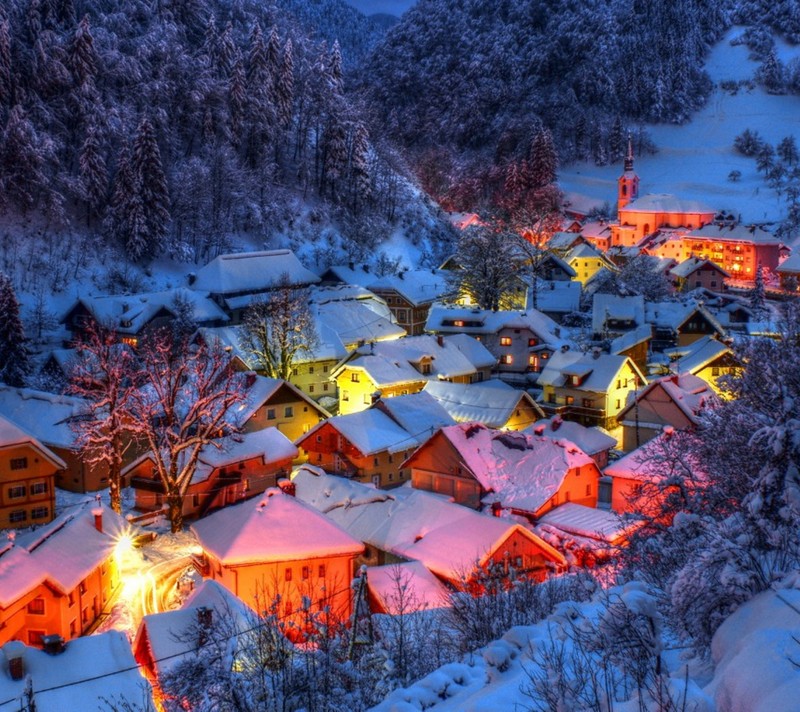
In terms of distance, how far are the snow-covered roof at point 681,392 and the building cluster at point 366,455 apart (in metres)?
0.11

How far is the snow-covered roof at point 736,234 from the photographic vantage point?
8719cm

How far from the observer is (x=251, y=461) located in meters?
34.3

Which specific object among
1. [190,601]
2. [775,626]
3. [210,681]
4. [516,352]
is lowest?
[516,352]

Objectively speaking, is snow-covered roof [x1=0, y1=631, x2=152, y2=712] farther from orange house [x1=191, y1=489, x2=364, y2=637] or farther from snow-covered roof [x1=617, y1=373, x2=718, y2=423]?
snow-covered roof [x1=617, y1=373, x2=718, y2=423]

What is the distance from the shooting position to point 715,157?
122938 mm

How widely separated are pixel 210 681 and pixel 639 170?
12376 cm

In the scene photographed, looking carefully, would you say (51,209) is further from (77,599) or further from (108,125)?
(77,599)

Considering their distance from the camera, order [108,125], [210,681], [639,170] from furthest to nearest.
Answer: [639,170] → [108,125] → [210,681]

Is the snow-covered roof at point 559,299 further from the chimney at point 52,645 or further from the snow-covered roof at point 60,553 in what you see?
the chimney at point 52,645

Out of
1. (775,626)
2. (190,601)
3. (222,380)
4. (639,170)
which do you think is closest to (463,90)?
(639,170)

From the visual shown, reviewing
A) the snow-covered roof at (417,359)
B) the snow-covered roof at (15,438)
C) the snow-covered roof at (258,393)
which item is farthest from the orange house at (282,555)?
the snow-covered roof at (417,359)

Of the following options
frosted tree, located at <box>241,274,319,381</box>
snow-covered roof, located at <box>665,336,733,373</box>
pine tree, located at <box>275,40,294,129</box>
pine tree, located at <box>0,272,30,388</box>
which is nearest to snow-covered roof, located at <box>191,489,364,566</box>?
frosted tree, located at <box>241,274,319,381</box>

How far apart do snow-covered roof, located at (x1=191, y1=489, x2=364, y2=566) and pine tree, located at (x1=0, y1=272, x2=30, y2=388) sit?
21.8 meters

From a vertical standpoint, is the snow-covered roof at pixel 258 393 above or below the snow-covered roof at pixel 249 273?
below
